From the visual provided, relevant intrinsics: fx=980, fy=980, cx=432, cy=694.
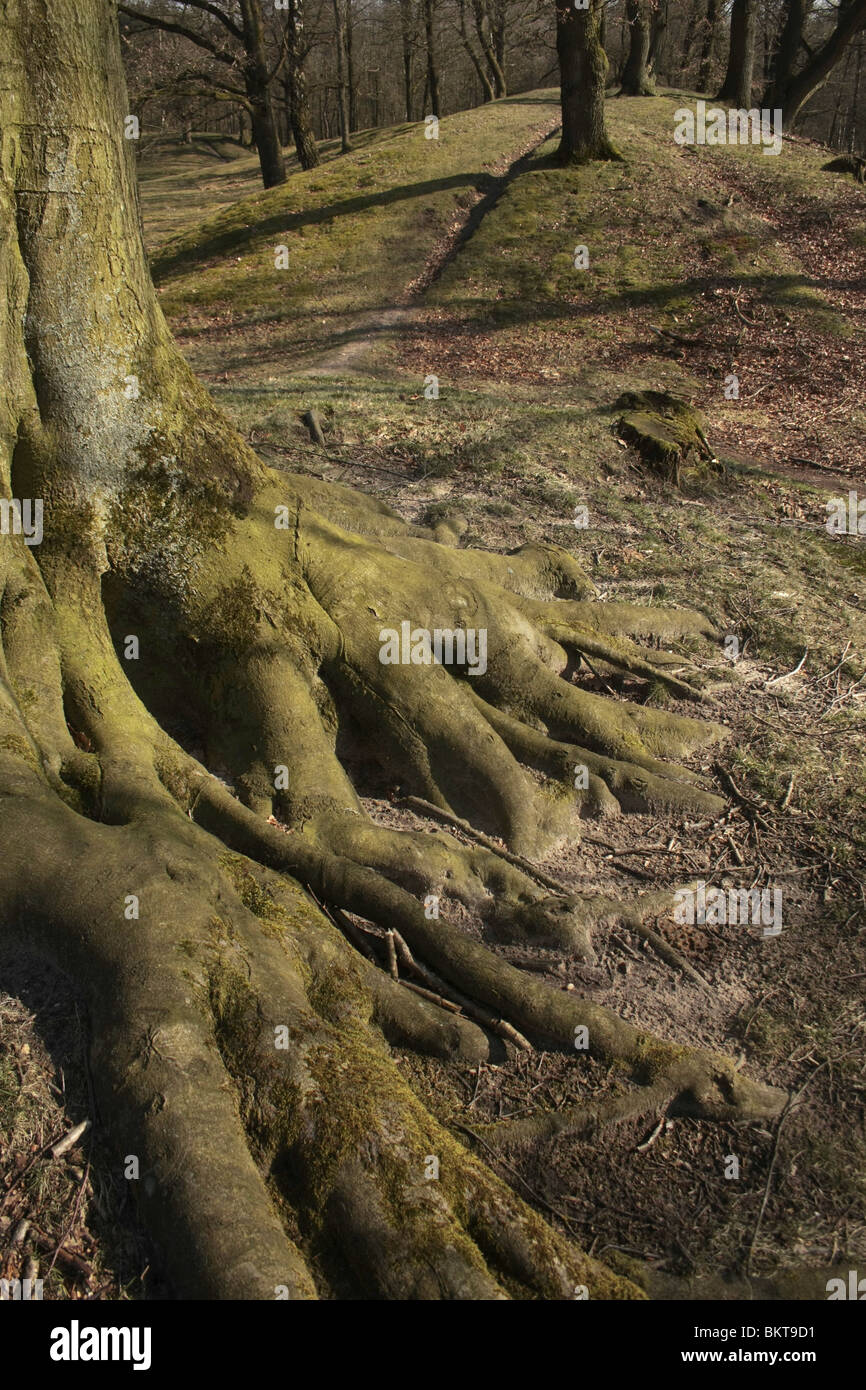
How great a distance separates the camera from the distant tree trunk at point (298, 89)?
26906 millimetres

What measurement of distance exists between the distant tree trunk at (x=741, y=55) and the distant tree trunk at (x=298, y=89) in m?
11.9

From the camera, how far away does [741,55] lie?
27.3 meters

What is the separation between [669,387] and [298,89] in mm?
19820

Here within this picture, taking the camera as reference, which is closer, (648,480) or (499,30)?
(648,480)

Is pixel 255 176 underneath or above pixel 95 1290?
above

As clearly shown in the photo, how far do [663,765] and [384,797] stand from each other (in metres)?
1.76

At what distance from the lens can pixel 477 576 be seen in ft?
22.3

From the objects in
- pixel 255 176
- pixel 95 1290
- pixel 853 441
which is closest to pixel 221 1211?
pixel 95 1290

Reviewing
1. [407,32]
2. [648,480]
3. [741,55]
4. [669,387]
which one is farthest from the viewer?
[407,32]

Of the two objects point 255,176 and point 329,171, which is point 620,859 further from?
point 255,176

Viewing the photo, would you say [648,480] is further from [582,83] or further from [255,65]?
[255,65]

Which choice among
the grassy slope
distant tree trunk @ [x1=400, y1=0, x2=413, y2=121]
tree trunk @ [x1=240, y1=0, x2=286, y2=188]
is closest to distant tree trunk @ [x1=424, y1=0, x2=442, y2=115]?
distant tree trunk @ [x1=400, y1=0, x2=413, y2=121]

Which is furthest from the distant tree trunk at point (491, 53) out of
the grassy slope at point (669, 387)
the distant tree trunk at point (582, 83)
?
the distant tree trunk at point (582, 83)

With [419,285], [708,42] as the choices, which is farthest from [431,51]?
[419,285]
